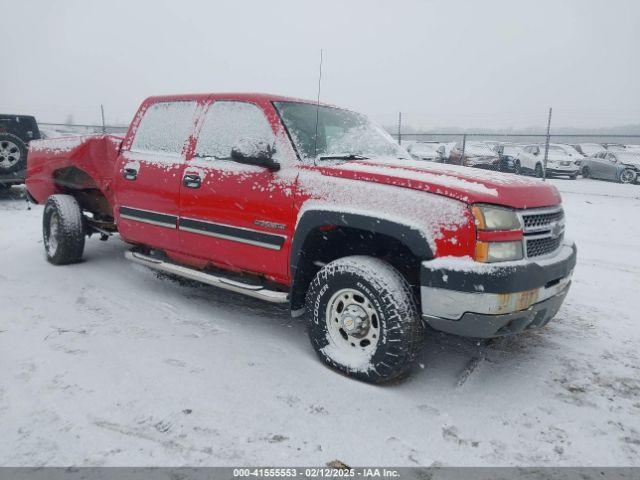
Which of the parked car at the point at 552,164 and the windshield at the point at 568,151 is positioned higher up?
the windshield at the point at 568,151

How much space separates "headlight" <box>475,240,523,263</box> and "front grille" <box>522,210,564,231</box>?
16 centimetres

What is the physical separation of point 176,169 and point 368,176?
1801mm

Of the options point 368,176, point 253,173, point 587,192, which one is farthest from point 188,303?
point 587,192

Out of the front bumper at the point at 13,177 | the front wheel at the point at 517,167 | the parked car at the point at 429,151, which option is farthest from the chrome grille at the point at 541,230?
the front wheel at the point at 517,167

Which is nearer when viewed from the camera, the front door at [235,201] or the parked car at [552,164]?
the front door at [235,201]

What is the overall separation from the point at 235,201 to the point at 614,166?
59.1 feet

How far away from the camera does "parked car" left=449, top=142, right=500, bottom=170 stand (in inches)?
663

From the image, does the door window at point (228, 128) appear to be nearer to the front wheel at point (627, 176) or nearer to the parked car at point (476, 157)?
the parked car at point (476, 157)

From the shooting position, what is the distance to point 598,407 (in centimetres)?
268

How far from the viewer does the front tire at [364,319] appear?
2689 mm

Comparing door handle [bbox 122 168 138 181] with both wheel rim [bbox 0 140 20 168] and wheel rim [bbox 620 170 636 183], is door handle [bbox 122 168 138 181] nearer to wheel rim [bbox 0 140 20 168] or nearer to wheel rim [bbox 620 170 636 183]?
wheel rim [bbox 0 140 20 168]

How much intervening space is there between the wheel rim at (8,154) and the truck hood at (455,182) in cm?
799

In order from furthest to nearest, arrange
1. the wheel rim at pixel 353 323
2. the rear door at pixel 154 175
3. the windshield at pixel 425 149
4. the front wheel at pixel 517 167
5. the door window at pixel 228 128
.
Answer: the windshield at pixel 425 149
the front wheel at pixel 517 167
the rear door at pixel 154 175
the door window at pixel 228 128
the wheel rim at pixel 353 323

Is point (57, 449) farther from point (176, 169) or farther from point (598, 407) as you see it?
point (598, 407)
